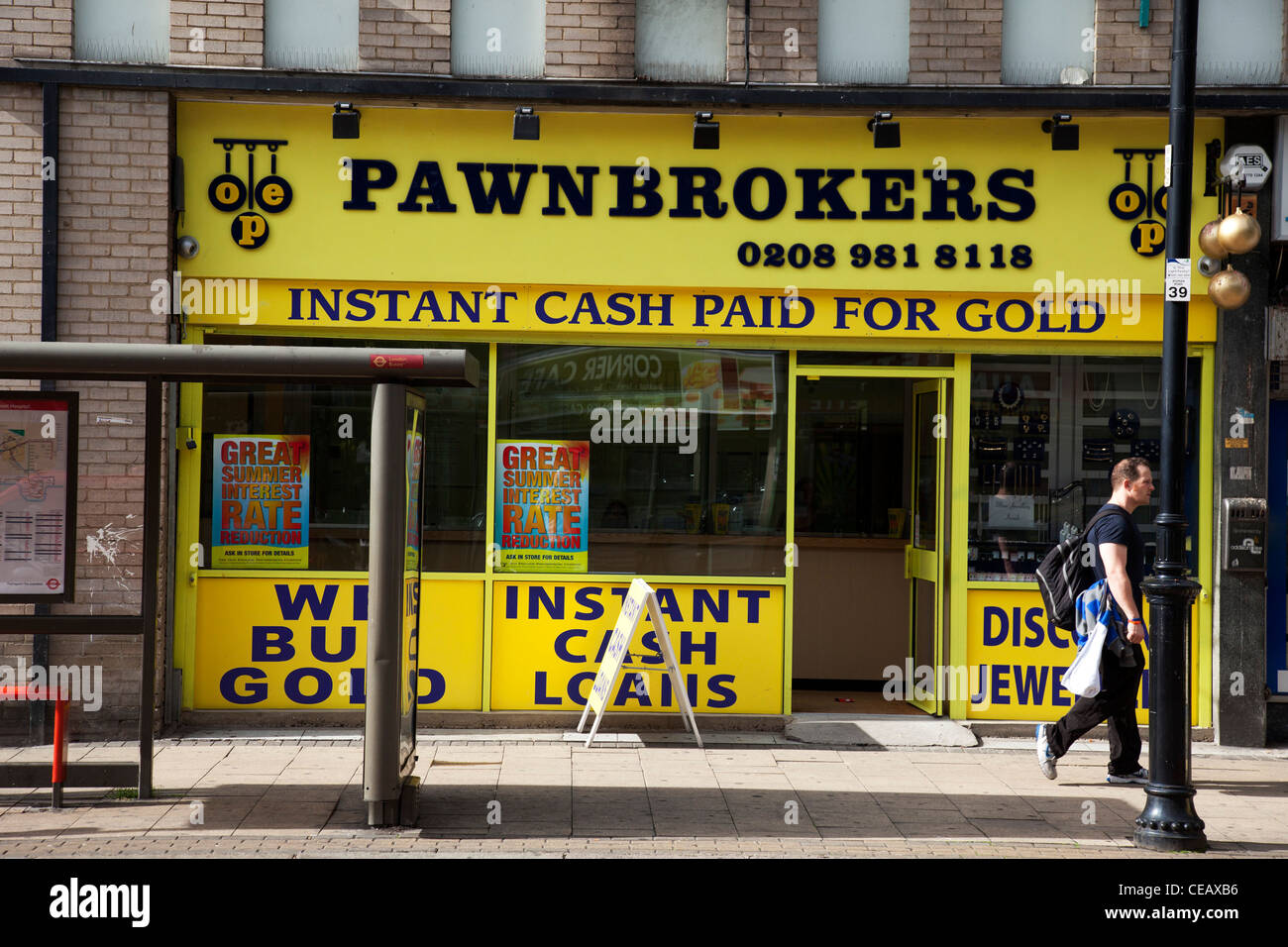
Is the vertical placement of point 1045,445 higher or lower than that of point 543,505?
higher

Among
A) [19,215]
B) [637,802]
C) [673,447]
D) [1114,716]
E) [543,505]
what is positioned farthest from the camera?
[673,447]

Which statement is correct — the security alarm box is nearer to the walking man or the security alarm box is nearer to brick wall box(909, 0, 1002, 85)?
the walking man

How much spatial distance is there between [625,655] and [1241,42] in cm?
637

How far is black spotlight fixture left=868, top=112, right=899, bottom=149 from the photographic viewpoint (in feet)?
30.2

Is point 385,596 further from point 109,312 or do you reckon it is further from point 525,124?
point 525,124

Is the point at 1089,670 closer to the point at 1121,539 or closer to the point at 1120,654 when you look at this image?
the point at 1120,654

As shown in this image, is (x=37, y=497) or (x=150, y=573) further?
(x=37, y=497)

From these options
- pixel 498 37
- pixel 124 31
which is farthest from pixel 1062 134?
pixel 124 31

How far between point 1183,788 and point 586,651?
430 cm

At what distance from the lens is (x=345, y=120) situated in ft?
29.8

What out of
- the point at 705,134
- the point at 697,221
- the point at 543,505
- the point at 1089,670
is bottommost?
the point at 1089,670

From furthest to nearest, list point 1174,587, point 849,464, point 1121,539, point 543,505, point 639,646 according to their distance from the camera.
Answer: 1. point 849,464
2. point 543,505
3. point 639,646
4. point 1121,539
5. point 1174,587

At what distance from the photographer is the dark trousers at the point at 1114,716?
7.82m

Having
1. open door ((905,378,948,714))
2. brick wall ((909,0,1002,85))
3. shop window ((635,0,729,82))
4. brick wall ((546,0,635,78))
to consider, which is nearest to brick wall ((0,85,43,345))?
brick wall ((546,0,635,78))
